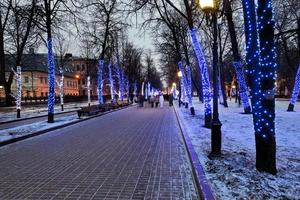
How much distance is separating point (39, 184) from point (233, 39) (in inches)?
744

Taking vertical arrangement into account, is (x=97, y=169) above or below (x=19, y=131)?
below

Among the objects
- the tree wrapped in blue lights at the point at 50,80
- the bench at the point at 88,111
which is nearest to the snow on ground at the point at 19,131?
the tree wrapped in blue lights at the point at 50,80

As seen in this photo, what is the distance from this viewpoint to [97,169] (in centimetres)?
844

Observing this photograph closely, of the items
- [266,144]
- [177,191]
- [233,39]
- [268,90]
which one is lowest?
[177,191]

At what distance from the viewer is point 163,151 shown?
427 inches

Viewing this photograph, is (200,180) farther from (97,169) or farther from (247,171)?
(97,169)

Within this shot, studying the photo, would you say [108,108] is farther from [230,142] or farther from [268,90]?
[268,90]

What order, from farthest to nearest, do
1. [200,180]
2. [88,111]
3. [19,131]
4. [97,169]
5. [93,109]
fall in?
[93,109] → [88,111] → [19,131] → [97,169] → [200,180]

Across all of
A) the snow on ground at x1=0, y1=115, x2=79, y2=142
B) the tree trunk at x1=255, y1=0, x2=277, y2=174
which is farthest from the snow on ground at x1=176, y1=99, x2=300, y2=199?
the snow on ground at x1=0, y1=115, x2=79, y2=142

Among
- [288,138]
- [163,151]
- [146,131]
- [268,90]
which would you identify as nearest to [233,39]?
[146,131]

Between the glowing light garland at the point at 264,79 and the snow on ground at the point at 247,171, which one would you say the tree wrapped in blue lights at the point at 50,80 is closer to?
the snow on ground at the point at 247,171

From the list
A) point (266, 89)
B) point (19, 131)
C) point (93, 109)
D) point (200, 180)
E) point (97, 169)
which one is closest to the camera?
point (200, 180)

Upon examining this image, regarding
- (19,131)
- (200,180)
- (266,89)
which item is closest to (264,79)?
(266,89)

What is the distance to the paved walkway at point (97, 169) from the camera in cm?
655
